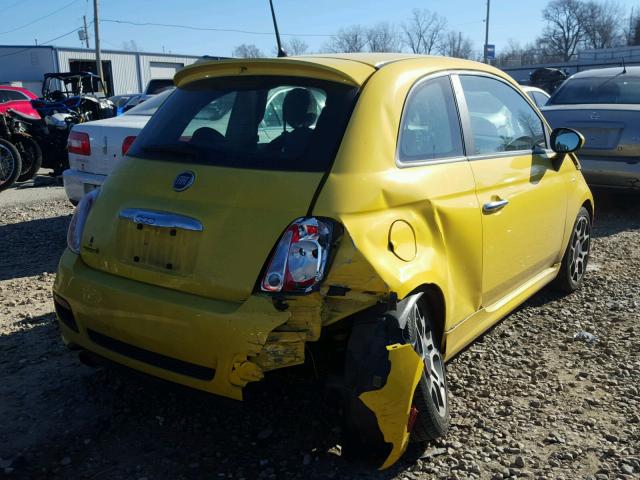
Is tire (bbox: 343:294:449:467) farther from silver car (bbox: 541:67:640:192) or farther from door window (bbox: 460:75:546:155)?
silver car (bbox: 541:67:640:192)

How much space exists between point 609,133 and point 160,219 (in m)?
6.27

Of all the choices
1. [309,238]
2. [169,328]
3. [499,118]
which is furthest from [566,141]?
[169,328]

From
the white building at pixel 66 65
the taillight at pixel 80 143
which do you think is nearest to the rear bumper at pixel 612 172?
the taillight at pixel 80 143

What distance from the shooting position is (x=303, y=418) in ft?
10.5

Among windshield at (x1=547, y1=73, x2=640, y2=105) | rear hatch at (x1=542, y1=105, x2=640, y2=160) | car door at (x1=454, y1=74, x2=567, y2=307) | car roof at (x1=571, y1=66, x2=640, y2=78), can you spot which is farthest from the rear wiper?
car roof at (x1=571, y1=66, x2=640, y2=78)

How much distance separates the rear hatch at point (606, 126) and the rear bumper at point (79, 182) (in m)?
5.30

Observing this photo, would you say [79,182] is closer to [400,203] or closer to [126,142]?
[126,142]

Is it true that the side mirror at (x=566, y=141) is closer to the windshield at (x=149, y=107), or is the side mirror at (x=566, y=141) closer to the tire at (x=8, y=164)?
the windshield at (x=149, y=107)

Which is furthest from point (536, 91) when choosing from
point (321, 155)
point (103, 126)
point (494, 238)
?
point (321, 155)

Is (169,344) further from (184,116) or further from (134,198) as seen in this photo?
(184,116)

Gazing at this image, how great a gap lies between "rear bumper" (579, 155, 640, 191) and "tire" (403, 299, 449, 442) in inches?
208

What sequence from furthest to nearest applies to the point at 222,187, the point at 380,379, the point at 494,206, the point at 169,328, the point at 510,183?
the point at 510,183 → the point at 494,206 → the point at 222,187 → the point at 169,328 → the point at 380,379

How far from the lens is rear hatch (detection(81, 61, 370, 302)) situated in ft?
8.59

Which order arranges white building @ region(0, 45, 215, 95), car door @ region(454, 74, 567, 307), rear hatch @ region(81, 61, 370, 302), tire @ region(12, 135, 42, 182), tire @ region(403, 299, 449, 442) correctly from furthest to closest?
white building @ region(0, 45, 215, 95) → tire @ region(12, 135, 42, 182) → car door @ region(454, 74, 567, 307) → tire @ region(403, 299, 449, 442) → rear hatch @ region(81, 61, 370, 302)
